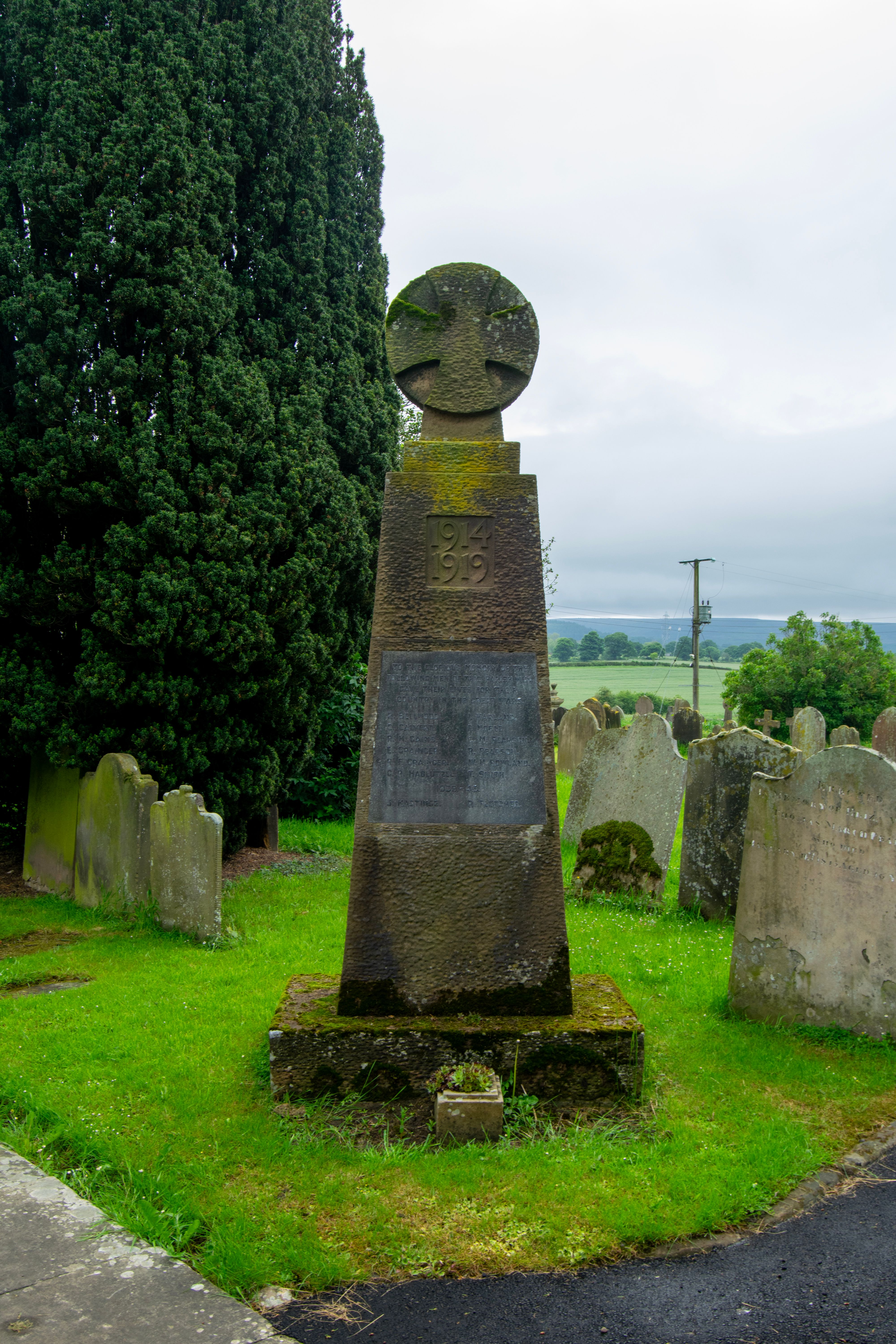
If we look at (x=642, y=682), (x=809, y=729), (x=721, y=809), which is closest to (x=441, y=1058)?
(x=721, y=809)

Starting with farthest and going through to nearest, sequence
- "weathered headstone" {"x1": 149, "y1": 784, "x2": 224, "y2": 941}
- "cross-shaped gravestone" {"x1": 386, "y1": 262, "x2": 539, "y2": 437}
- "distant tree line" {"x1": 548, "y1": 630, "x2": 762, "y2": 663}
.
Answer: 1. "distant tree line" {"x1": 548, "y1": 630, "x2": 762, "y2": 663}
2. "weathered headstone" {"x1": 149, "y1": 784, "x2": 224, "y2": 941}
3. "cross-shaped gravestone" {"x1": 386, "y1": 262, "x2": 539, "y2": 437}

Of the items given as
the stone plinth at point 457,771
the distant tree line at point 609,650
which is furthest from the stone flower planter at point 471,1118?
the distant tree line at point 609,650

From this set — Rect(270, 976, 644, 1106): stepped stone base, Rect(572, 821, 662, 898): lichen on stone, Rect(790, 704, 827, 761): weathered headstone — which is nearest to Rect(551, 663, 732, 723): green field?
Rect(790, 704, 827, 761): weathered headstone

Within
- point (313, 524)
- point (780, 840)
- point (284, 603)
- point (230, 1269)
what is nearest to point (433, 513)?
point (780, 840)

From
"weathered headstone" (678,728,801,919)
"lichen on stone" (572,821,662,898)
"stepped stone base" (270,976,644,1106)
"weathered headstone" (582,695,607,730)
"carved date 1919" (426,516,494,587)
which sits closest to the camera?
"stepped stone base" (270,976,644,1106)

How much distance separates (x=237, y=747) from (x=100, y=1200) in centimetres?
552

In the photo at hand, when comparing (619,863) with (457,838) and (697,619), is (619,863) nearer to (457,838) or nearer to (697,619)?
(457,838)

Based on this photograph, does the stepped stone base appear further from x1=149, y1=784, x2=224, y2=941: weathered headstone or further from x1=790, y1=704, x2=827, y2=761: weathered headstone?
x1=790, y1=704, x2=827, y2=761: weathered headstone

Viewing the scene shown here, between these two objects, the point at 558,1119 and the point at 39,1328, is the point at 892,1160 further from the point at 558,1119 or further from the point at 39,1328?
the point at 39,1328

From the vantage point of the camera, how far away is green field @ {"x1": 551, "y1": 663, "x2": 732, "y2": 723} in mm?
44844

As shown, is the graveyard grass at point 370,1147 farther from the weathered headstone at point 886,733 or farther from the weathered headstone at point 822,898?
the weathered headstone at point 886,733

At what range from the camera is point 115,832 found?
784 centimetres

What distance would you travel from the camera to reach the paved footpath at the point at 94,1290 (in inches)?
110

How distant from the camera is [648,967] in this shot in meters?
6.49
